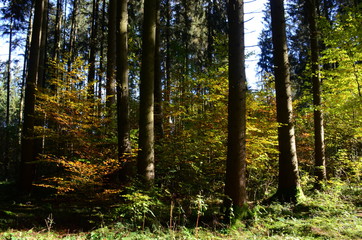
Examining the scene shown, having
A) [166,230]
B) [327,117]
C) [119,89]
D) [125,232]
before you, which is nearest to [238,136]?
[166,230]

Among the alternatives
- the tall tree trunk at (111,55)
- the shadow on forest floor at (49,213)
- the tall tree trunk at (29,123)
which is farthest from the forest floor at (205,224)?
the tall tree trunk at (111,55)

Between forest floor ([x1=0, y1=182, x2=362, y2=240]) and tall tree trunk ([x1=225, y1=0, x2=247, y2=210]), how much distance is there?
742mm

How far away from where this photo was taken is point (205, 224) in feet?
16.5

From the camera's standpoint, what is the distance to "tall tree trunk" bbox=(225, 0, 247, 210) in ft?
17.4

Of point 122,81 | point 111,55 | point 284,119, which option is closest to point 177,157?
point 122,81

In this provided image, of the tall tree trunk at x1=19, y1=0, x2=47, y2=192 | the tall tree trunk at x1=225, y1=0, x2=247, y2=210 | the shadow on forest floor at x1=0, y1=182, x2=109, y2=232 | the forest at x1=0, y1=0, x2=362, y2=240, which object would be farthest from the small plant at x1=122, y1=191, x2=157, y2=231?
the tall tree trunk at x1=19, y1=0, x2=47, y2=192

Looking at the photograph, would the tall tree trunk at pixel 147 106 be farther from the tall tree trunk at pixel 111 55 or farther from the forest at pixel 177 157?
the tall tree trunk at pixel 111 55

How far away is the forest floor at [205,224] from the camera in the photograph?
4.52 m

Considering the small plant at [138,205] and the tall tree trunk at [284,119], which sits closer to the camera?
the small plant at [138,205]

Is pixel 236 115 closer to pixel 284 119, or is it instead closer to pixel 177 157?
pixel 284 119

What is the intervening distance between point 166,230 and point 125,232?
831 mm

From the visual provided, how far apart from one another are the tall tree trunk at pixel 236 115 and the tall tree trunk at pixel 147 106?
1.98 m

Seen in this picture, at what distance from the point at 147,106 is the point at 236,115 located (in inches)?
88.9

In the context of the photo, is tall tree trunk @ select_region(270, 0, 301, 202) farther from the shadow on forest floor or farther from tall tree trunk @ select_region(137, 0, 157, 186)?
the shadow on forest floor
